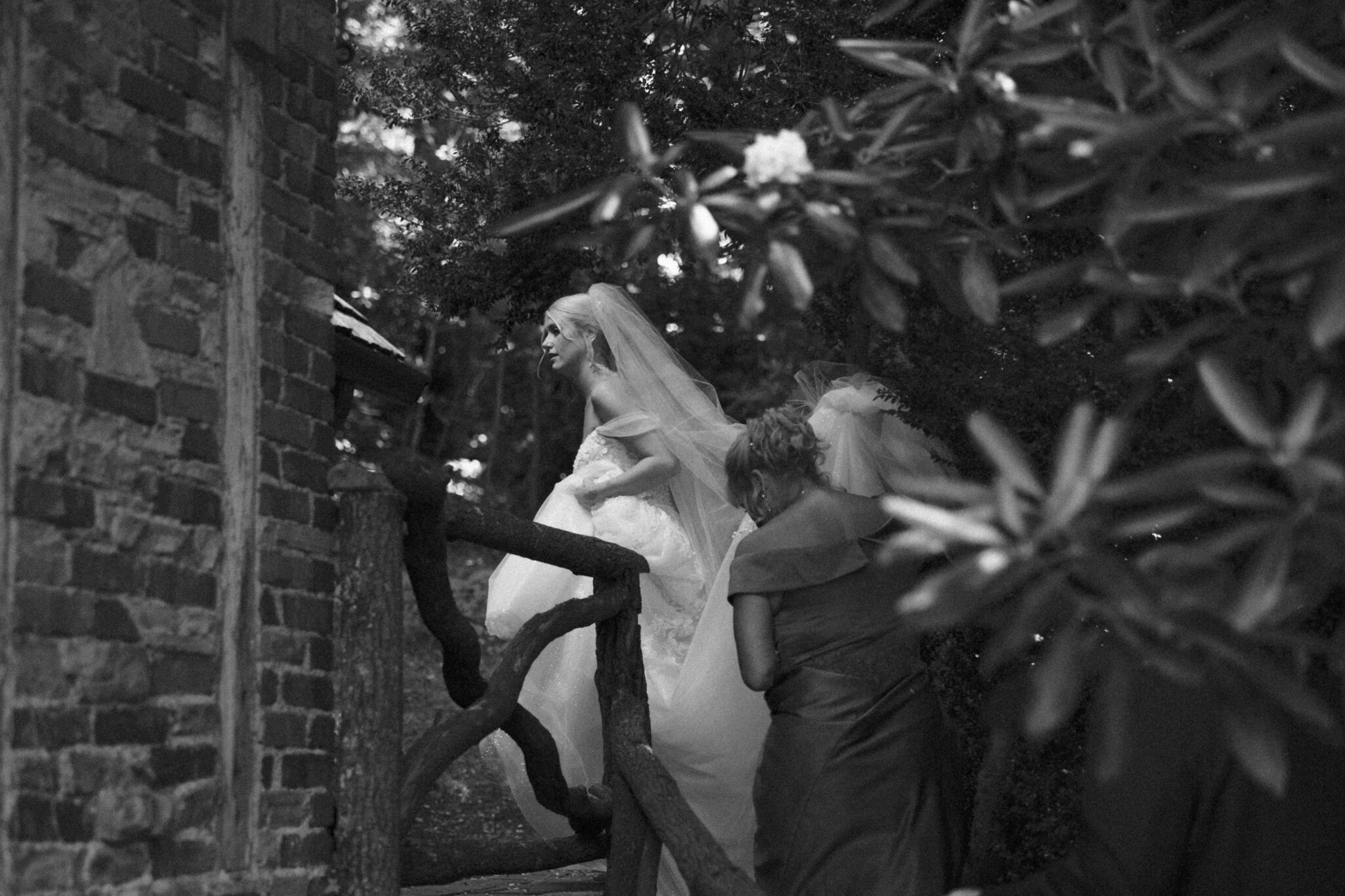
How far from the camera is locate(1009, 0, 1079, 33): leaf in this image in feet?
7.75

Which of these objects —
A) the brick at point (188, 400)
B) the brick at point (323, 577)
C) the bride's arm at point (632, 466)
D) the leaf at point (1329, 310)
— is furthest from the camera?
the bride's arm at point (632, 466)

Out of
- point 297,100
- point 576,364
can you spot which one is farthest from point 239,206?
point 576,364

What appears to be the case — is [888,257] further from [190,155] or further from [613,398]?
[613,398]

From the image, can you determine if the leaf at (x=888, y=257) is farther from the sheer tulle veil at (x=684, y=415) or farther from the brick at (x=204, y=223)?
the sheer tulle veil at (x=684, y=415)

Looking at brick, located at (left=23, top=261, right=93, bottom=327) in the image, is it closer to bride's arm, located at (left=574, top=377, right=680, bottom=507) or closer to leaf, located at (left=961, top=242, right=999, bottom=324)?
leaf, located at (left=961, top=242, right=999, bottom=324)

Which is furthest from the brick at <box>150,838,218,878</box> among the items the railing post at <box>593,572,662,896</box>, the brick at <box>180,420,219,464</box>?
the railing post at <box>593,572,662,896</box>

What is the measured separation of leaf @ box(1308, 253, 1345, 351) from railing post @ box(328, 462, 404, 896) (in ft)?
7.92

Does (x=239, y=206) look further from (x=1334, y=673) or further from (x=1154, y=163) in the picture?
(x=1334, y=673)

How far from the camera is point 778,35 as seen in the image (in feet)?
21.8

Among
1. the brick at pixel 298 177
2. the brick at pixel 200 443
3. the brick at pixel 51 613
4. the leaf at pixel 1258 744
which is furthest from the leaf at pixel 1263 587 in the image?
the brick at pixel 298 177

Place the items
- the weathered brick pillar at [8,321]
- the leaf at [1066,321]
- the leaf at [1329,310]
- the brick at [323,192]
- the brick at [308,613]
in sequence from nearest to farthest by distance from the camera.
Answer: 1. the leaf at [1329,310]
2. the leaf at [1066,321]
3. the weathered brick pillar at [8,321]
4. the brick at [308,613]
5. the brick at [323,192]

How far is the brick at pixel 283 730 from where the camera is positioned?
11.8 ft

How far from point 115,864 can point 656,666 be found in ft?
11.1

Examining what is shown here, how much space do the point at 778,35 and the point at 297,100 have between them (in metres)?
3.15
